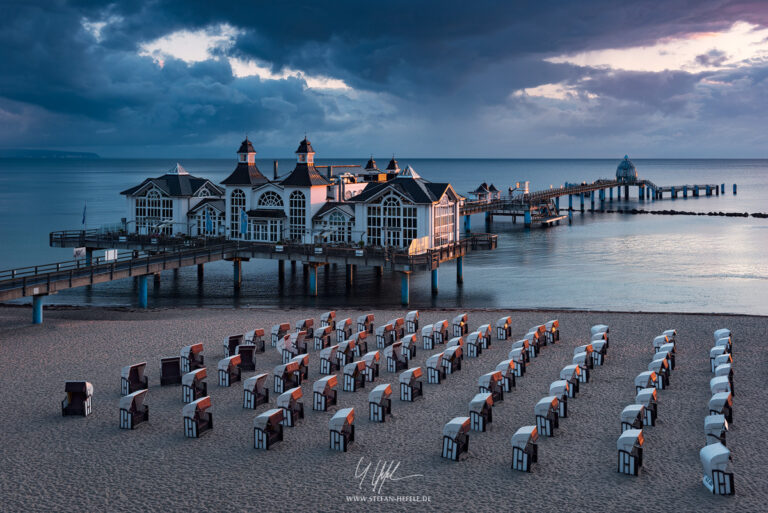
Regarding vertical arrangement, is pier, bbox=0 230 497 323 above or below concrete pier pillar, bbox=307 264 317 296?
above

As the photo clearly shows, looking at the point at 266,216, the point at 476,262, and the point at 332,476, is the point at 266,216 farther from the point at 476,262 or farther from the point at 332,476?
the point at 332,476

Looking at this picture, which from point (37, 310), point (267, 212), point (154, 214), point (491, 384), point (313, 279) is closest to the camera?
point (491, 384)

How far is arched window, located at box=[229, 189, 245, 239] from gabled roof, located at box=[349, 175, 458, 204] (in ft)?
26.2

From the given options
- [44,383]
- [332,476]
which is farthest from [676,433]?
[44,383]

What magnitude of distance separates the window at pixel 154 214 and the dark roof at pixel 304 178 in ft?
27.4

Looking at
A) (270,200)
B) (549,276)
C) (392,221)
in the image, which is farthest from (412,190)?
(549,276)

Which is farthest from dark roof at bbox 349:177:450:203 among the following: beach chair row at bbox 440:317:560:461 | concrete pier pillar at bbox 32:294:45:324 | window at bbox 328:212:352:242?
concrete pier pillar at bbox 32:294:45:324

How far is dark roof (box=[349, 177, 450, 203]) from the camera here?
4194cm

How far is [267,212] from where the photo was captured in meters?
46.1

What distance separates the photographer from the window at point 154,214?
49250 mm

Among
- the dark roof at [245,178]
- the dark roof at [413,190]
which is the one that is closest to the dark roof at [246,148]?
the dark roof at [245,178]

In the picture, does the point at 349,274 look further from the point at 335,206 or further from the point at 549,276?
the point at 549,276

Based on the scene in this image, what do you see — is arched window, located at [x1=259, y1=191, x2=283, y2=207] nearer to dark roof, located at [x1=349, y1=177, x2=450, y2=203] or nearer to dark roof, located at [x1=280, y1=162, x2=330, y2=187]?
dark roof, located at [x1=280, y1=162, x2=330, y2=187]

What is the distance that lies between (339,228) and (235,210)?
7340 mm
